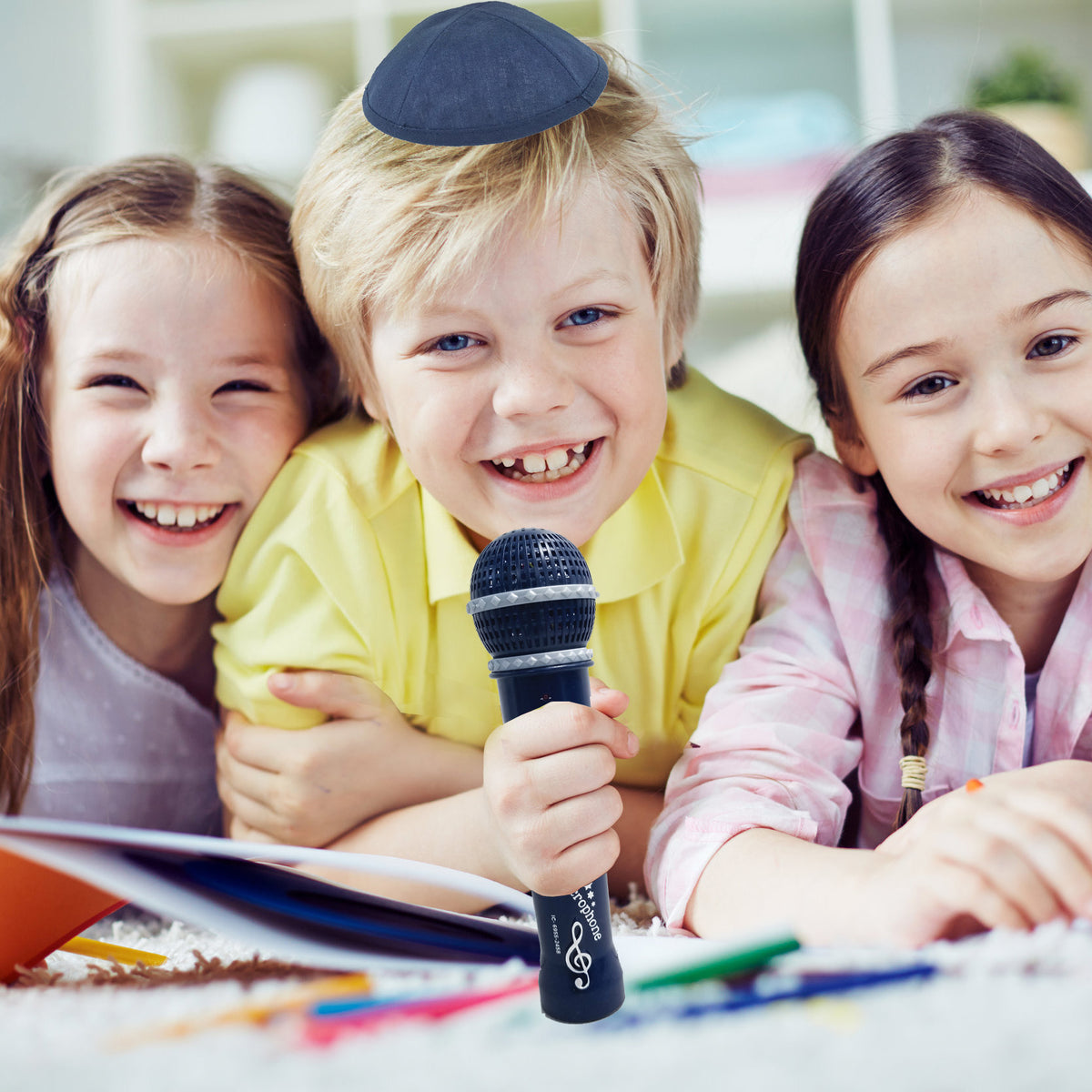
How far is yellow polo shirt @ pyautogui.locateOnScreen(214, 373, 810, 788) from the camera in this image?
0.66 m

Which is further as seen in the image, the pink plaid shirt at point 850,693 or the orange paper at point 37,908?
the pink plaid shirt at point 850,693

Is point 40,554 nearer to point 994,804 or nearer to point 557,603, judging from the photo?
point 557,603

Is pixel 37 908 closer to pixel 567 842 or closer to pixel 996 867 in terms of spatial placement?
pixel 567 842

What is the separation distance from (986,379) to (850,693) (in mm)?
191

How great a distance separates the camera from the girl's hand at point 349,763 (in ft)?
2.17

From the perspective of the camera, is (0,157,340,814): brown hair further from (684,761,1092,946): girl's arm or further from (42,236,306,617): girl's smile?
(684,761,1092,946): girl's arm

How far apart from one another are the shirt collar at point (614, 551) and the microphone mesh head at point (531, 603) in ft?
0.79

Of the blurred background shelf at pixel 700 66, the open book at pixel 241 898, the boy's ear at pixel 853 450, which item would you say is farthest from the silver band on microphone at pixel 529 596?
the blurred background shelf at pixel 700 66

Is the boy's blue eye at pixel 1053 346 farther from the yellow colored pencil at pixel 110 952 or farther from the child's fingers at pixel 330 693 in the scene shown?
the yellow colored pencil at pixel 110 952

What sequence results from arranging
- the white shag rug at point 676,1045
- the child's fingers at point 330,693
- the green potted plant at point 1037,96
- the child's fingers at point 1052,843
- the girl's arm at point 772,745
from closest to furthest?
the white shag rug at point 676,1045, the child's fingers at point 1052,843, the girl's arm at point 772,745, the child's fingers at point 330,693, the green potted plant at point 1037,96

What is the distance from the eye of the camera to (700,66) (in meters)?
1.77

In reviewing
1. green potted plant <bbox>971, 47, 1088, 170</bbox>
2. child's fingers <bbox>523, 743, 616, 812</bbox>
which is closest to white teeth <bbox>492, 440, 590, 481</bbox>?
child's fingers <bbox>523, 743, 616, 812</bbox>

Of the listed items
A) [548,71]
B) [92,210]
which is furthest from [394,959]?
[92,210]

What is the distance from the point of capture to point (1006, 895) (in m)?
0.41
